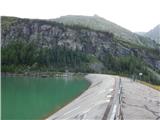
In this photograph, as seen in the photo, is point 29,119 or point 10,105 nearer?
point 29,119

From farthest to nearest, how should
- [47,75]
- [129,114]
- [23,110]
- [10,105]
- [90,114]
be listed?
[47,75] → [10,105] → [23,110] → [90,114] → [129,114]

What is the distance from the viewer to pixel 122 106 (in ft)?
128

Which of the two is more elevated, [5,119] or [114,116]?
[114,116]

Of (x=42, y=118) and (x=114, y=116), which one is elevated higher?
(x=114, y=116)

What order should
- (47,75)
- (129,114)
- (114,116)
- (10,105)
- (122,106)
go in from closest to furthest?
1. (114,116)
2. (129,114)
3. (122,106)
4. (10,105)
5. (47,75)

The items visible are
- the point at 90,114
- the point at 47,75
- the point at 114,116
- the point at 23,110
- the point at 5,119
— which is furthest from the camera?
the point at 47,75

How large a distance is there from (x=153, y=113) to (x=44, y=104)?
34882 mm

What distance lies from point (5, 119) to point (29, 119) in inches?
130

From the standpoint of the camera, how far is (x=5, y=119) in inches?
1882

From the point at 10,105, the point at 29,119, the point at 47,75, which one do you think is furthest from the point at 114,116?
the point at 47,75

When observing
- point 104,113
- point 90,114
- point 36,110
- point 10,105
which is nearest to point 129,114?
point 104,113

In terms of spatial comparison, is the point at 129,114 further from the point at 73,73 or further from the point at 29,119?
the point at 73,73

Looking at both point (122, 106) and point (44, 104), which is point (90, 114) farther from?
point (44, 104)

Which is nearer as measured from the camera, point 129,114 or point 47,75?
point 129,114
